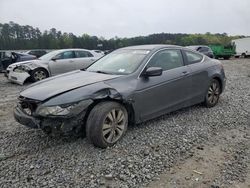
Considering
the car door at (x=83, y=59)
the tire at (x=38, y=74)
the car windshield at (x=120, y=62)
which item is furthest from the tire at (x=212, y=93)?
the tire at (x=38, y=74)

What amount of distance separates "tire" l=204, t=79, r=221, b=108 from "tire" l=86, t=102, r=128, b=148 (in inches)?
103

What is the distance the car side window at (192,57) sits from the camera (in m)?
5.90

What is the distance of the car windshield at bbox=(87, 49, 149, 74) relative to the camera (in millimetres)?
4919

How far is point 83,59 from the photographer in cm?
1227

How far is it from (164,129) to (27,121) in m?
2.28

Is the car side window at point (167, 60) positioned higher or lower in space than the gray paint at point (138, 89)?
higher

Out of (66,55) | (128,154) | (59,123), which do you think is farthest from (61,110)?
(66,55)

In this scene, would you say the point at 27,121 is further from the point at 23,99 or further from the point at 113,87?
the point at 113,87

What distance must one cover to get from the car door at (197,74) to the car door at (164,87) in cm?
17

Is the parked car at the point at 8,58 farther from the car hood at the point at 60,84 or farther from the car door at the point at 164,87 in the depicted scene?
the car door at the point at 164,87

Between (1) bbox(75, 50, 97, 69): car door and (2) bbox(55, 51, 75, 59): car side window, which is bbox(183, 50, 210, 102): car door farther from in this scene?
(2) bbox(55, 51, 75, 59): car side window

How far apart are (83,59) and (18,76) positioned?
2.80m

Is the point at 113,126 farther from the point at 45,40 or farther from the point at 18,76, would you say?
the point at 45,40

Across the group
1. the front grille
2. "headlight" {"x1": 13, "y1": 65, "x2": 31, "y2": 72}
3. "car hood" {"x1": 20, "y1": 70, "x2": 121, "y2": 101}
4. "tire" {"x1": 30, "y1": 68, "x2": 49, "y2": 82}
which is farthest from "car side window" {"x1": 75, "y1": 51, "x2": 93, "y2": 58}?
the front grille
